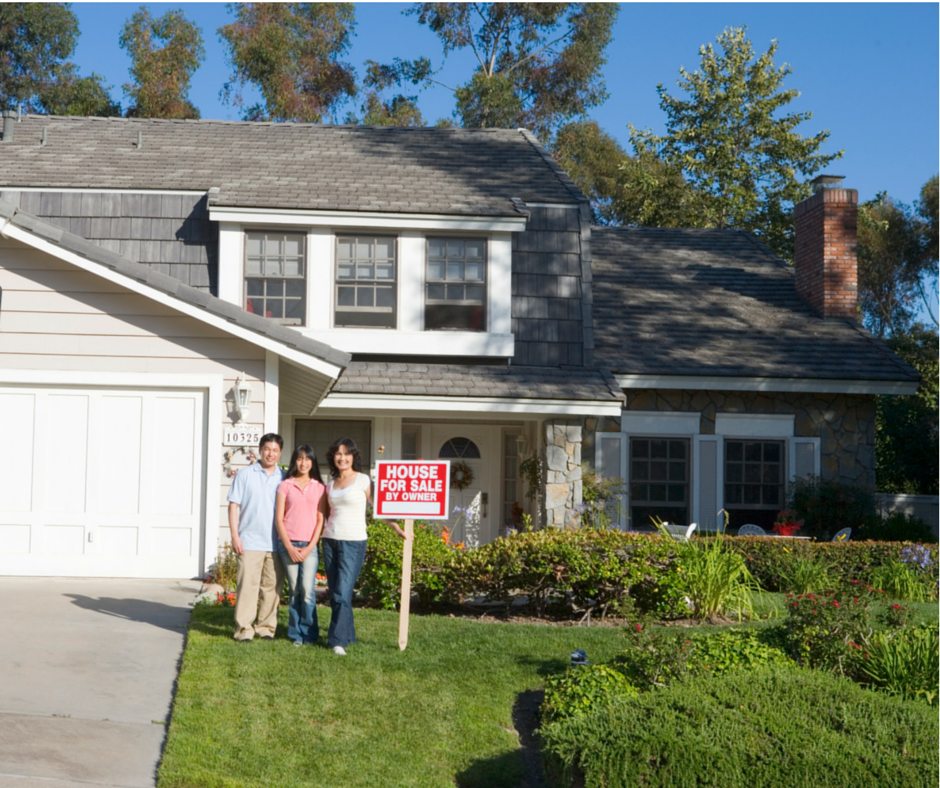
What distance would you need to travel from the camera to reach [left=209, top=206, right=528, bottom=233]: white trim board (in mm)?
14953

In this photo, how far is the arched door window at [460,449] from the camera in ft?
55.9

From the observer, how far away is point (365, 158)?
17.7 metres

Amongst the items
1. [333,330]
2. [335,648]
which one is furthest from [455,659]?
[333,330]

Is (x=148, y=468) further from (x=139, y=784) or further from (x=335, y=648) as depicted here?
(x=139, y=784)

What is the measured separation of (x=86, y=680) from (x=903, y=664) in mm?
5389

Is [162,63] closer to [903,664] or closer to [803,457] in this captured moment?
[803,457]

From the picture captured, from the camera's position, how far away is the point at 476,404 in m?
14.5

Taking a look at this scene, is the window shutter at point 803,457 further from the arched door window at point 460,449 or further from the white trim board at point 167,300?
the white trim board at point 167,300

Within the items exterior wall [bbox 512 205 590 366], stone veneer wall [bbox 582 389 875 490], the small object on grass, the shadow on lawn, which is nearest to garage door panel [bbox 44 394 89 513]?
the small object on grass

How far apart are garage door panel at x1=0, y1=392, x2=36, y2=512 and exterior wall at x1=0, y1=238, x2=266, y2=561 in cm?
50

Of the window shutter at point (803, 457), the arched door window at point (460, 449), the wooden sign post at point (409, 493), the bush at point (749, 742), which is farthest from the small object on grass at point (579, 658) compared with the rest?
the window shutter at point (803, 457)

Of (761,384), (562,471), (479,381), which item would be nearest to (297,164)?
(479,381)

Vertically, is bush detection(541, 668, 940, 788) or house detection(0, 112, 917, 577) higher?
house detection(0, 112, 917, 577)

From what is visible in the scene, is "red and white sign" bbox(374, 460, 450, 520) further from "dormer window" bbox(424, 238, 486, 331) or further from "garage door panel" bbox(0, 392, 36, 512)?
"dormer window" bbox(424, 238, 486, 331)
